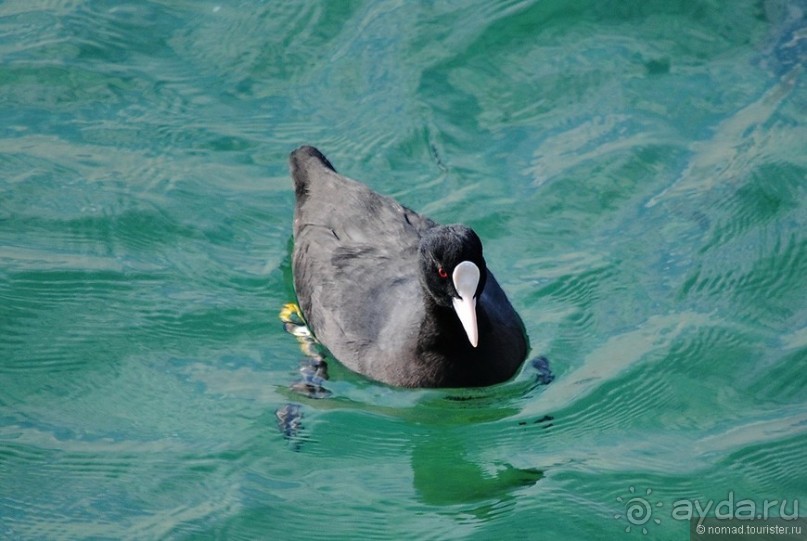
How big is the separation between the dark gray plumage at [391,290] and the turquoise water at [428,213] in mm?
141

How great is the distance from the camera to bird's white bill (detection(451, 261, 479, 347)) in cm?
577

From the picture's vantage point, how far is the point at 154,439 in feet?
19.3

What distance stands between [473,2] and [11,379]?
4719 mm

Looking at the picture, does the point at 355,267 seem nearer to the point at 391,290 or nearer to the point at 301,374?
the point at 391,290

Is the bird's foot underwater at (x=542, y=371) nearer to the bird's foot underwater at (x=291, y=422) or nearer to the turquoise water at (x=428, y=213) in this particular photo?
the turquoise water at (x=428, y=213)

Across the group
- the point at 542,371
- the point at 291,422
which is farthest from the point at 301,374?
the point at 542,371

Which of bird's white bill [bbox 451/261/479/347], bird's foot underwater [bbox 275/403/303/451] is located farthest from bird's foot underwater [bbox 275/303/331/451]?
bird's white bill [bbox 451/261/479/347]

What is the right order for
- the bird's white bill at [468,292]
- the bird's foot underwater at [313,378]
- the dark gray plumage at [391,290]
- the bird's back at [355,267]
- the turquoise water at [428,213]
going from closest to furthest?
the turquoise water at [428,213]
the bird's white bill at [468,292]
the dark gray plumage at [391,290]
the bird's foot underwater at [313,378]
the bird's back at [355,267]

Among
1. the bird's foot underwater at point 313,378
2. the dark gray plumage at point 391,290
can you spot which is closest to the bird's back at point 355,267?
the dark gray plumage at point 391,290

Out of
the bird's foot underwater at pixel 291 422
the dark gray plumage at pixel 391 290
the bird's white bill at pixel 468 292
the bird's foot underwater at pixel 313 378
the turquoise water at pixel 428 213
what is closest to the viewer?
the turquoise water at pixel 428 213

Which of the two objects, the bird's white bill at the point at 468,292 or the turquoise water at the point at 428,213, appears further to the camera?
the bird's white bill at the point at 468,292

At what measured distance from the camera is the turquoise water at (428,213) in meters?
5.52

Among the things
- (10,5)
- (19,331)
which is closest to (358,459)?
(19,331)

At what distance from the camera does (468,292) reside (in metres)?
5.82
